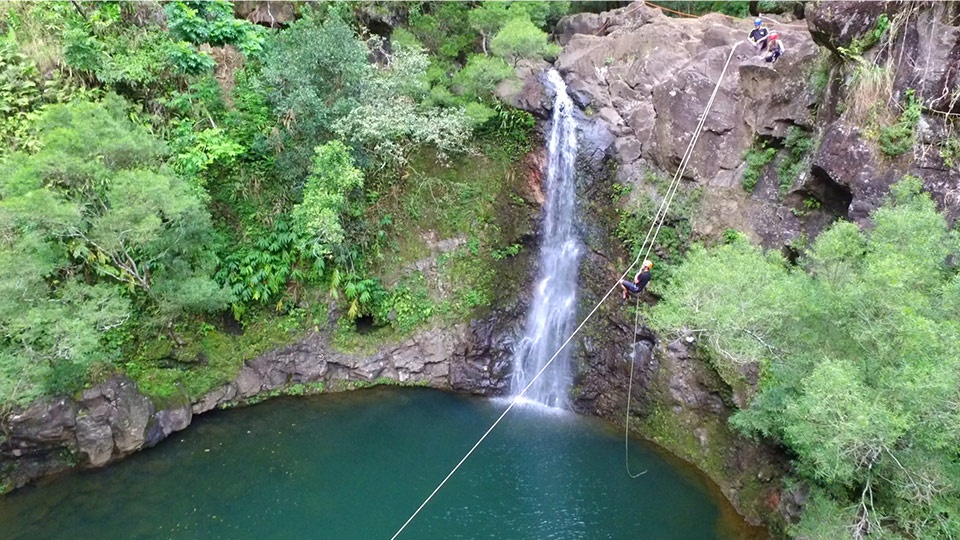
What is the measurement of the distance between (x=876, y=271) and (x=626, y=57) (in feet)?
33.0

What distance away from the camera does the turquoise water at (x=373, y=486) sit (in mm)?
9844

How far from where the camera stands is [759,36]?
12273mm

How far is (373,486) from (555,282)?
6.66m

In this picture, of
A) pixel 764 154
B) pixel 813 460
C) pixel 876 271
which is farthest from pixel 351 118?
pixel 813 460

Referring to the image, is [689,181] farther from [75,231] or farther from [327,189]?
[75,231]

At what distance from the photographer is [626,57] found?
47.5 ft

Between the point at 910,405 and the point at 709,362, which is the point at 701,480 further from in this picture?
the point at 910,405

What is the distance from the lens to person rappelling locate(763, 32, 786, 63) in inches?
463

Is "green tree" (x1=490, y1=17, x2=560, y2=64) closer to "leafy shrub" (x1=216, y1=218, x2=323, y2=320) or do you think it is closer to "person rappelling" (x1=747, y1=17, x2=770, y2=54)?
"person rappelling" (x1=747, y1=17, x2=770, y2=54)

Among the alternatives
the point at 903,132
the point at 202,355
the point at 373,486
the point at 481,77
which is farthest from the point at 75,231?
the point at 903,132

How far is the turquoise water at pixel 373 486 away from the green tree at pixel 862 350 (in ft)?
9.94

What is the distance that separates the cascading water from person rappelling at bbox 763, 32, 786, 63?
467cm

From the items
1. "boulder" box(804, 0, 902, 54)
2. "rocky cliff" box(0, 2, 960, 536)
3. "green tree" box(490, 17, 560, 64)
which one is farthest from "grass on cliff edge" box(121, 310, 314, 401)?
"boulder" box(804, 0, 902, 54)

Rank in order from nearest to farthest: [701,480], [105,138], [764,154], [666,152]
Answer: [105,138], [701,480], [764,154], [666,152]
